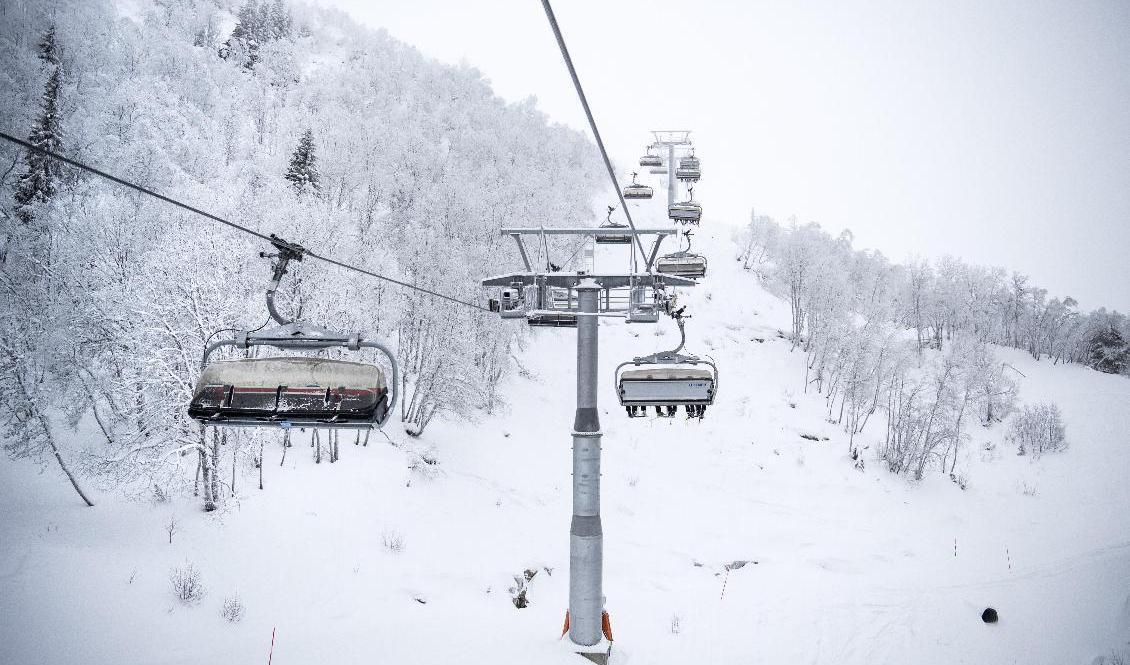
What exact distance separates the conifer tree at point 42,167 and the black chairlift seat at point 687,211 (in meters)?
33.8

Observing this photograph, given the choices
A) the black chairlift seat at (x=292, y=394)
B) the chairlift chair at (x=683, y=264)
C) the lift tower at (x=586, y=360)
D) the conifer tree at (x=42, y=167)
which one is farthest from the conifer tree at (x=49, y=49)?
the black chairlift seat at (x=292, y=394)

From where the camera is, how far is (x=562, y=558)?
54.5 ft

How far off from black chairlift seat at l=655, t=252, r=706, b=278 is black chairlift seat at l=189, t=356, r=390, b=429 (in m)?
10.9

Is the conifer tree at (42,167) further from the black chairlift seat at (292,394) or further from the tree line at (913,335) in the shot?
the tree line at (913,335)

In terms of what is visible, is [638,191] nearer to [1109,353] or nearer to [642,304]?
[642,304]

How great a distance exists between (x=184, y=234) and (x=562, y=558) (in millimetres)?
18674

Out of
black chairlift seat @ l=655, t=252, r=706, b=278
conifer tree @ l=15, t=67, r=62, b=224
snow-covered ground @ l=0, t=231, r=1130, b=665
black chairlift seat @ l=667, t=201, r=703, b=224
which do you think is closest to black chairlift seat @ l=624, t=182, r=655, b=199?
black chairlift seat @ l=667, t=201, r=703, b=224

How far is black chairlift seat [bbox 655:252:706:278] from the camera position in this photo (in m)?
14.8

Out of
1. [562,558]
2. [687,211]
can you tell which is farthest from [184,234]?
[687,211]

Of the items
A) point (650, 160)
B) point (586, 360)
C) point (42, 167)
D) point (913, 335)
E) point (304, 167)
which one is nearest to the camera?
point (586, 360)

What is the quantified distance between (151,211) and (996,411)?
58210 millimetres

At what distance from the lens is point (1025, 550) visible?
2197 centimetres

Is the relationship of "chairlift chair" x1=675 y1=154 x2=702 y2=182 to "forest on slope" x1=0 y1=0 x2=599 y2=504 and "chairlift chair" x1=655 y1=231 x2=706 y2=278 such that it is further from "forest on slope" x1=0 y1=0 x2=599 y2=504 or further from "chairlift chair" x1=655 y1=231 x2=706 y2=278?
"forest on slope" x1=0 y1=0 x2=599 y2=504

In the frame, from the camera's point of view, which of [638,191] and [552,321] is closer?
[552,321]
